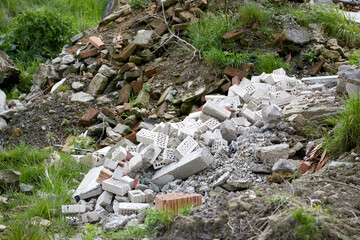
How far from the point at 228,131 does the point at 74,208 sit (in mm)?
1687

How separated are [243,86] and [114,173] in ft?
7.09

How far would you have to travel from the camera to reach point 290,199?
2799 mm

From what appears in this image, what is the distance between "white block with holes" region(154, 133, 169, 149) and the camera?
4.57 m

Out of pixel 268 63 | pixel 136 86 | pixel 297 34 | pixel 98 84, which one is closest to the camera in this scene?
pixel 268 63

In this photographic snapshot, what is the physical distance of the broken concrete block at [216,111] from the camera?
194 inches

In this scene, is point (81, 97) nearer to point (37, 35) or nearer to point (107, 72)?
point (107, 72)

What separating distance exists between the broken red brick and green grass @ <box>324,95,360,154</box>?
9.37 feet

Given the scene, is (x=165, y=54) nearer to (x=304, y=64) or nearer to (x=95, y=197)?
(x=304, y=64)

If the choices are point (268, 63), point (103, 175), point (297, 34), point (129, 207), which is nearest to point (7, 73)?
point (103, 175)

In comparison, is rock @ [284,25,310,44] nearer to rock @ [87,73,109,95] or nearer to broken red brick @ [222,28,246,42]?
broken red brick @ [222,28,246,42]

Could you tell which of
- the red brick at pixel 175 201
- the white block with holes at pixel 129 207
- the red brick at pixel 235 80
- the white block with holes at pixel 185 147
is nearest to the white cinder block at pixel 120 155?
the white block with holes at pixel 185 147

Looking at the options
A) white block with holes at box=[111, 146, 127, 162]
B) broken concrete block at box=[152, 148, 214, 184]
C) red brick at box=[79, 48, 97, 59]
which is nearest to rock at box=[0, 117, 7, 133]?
red brick at box=[79, 48, 97, 59]

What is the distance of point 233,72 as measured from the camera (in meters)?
6.05

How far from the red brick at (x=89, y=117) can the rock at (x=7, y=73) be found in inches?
108
